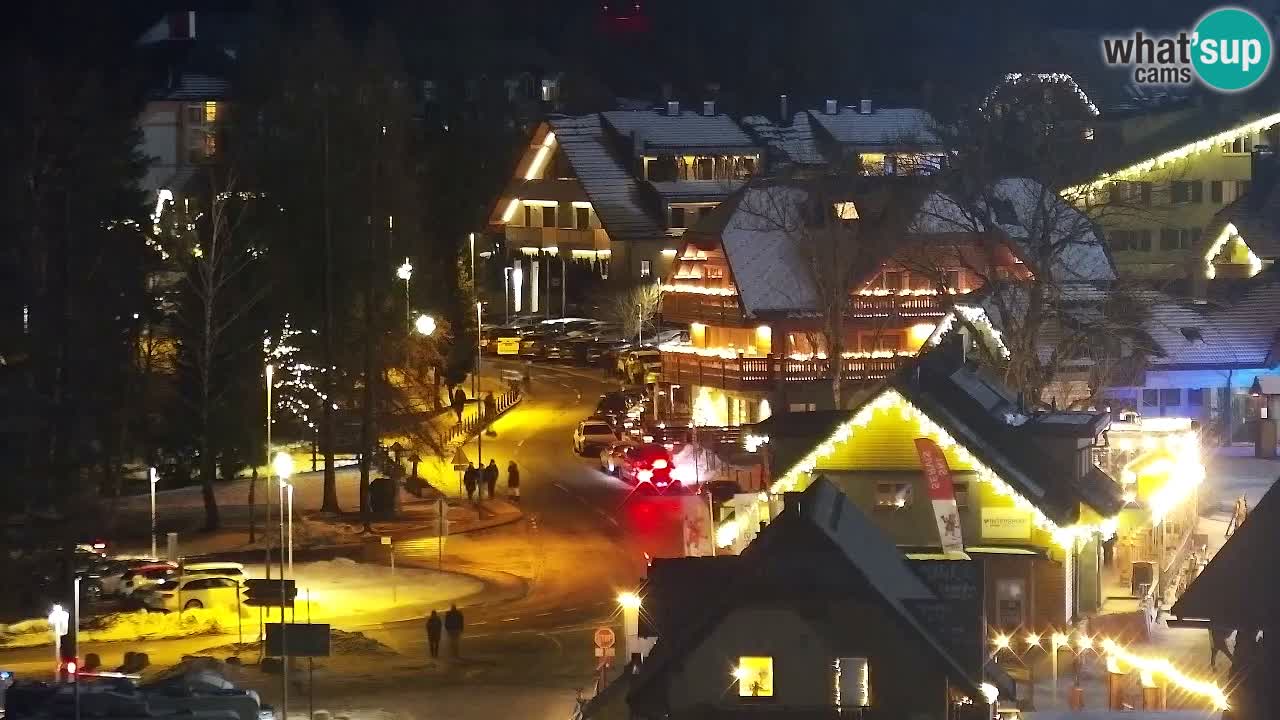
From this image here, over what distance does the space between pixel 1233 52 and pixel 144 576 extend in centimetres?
5848

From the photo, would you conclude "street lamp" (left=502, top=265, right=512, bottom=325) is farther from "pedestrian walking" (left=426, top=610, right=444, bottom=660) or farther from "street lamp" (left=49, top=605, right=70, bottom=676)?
"street lamp" (left=49, top=605, right=70, bottom=676)

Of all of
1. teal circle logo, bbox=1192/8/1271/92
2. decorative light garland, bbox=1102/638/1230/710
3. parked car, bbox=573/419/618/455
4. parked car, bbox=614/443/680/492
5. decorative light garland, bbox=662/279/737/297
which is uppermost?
teal circle logo, bbox=1192/8/1271/92

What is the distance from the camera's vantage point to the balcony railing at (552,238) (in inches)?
4023

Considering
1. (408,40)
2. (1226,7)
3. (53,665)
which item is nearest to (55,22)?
(408,40)

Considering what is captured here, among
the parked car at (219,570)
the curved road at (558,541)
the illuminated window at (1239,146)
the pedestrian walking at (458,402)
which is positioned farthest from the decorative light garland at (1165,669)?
the illuminated window at (1239,146)

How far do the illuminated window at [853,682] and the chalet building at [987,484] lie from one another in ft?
43.4

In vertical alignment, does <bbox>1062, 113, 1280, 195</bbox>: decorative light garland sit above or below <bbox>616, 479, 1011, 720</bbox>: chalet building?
above

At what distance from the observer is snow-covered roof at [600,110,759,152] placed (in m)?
103

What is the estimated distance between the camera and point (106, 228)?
200 ft

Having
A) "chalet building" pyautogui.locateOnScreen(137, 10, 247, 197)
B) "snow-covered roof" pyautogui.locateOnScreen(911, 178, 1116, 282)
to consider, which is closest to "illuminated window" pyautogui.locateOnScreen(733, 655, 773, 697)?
"snow-covered roof" pyautogui.locateOnScreen(911, 178, 1116, 282)

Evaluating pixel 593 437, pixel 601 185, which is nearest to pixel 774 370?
pixel 593 437

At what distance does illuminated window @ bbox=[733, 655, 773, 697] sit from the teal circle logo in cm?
6713

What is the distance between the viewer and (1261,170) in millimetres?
79875

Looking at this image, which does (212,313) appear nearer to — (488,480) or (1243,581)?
(488,480)
